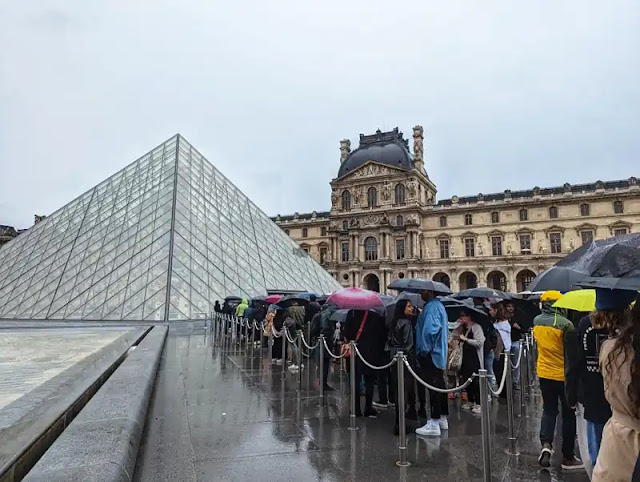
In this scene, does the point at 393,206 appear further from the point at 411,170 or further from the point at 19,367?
the point at 19,367

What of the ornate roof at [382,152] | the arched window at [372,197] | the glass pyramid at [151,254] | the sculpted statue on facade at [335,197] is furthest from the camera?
the sculpted statue on facade at [335,197]

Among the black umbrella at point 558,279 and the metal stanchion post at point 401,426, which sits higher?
the black umbrella at point 558,279

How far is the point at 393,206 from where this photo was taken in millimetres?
48312

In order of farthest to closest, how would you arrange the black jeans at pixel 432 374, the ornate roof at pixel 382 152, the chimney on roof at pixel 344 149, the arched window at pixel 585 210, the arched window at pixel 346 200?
the chimney on roof at pixel 344 149
the arched window at pixel 346 200
the ornate roof at pixel 382 152
the arched window at pixel 585 210
the black jeans at pixel 432 374

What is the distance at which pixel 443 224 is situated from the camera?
158ft

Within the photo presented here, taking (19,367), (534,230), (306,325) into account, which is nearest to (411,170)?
(534,230)

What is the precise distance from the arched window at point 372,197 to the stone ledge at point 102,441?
4613 cm

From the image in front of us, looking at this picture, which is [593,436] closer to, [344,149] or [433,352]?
[433,352]

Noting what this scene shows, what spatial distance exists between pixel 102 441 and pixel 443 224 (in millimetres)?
47550

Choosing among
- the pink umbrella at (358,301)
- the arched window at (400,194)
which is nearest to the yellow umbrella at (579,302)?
the pink umbrella at (358,301)

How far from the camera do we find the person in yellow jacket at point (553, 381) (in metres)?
3.43

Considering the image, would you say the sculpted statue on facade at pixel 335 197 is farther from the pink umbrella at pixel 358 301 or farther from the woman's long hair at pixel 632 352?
the woman's long hair at pixel 632 352

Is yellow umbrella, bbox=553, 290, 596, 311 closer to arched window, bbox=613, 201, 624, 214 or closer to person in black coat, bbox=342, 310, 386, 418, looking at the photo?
person in black coat, bbox=342, 310, 386, 418

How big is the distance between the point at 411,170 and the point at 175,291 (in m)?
35.7
